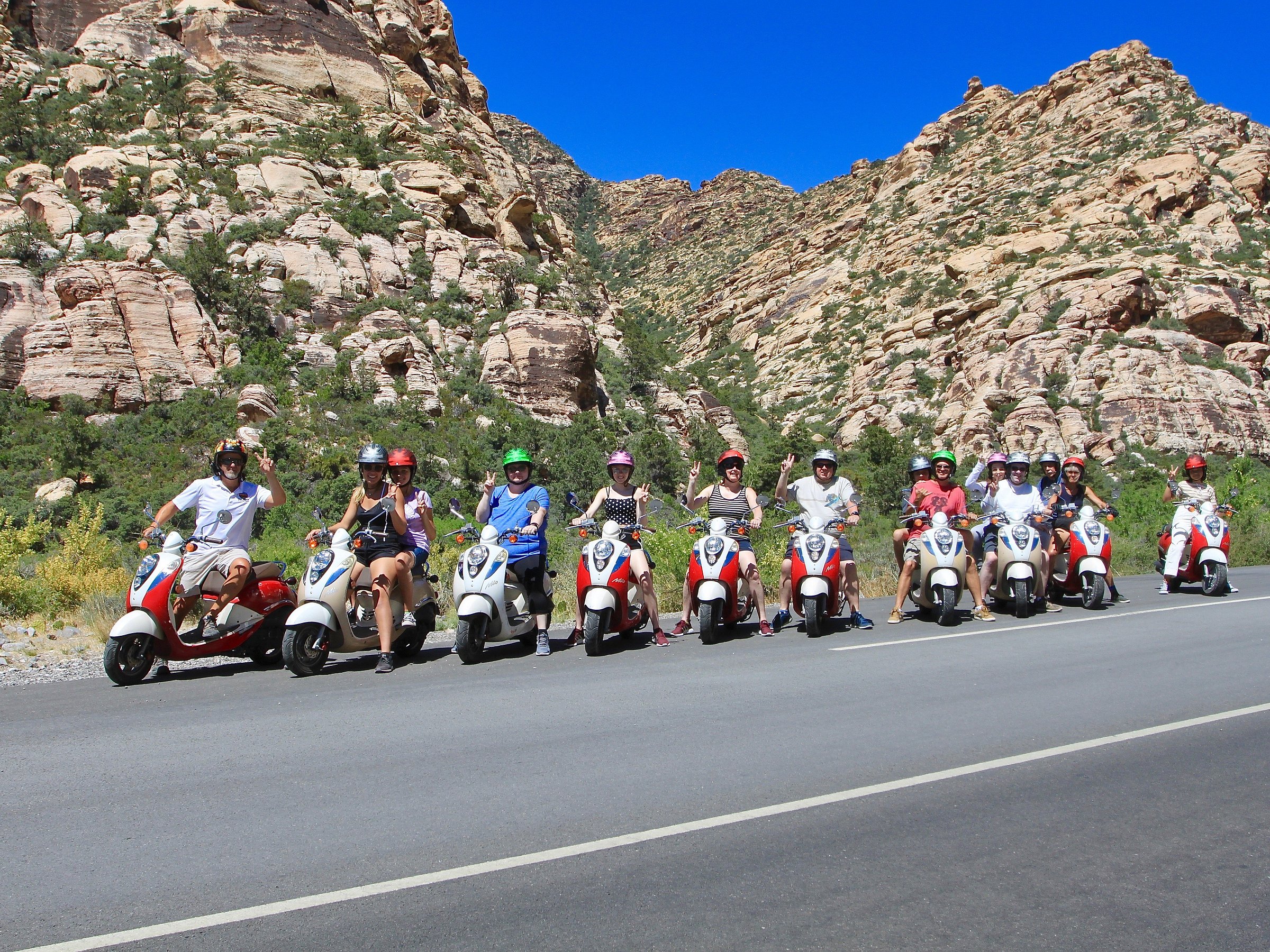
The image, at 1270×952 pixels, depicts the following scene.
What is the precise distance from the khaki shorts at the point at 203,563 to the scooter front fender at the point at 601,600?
127 inches

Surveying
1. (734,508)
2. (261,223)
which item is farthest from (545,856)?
(261,223)

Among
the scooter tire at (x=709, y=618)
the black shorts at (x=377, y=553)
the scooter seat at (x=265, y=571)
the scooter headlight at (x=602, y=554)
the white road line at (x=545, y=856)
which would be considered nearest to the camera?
the white road line at (x=545, y=856)

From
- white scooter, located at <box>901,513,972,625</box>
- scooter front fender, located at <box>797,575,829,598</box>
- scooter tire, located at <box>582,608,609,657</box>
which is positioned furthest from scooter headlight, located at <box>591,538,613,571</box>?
white scooter, located at <box>901,513,972,625</box>

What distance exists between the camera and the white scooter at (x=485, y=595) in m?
8.34

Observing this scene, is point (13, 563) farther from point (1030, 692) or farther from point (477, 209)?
point (477, 209)

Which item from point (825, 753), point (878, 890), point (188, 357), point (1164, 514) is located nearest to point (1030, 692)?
point (825, 753)

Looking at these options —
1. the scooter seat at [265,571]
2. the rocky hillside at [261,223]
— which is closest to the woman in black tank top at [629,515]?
the scooter seat at [265,571]

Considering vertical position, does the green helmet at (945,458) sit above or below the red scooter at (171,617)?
above

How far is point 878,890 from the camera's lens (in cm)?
354

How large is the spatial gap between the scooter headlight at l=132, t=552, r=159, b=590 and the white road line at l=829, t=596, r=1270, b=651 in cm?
632

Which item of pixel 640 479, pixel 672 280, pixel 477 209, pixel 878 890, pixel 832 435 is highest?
pixel 672 280

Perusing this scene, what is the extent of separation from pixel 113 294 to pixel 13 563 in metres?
22.1

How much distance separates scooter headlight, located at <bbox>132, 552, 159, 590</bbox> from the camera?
748cm

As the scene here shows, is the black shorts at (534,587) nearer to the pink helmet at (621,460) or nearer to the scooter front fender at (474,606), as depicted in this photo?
the scooter front fender at (474,606)
